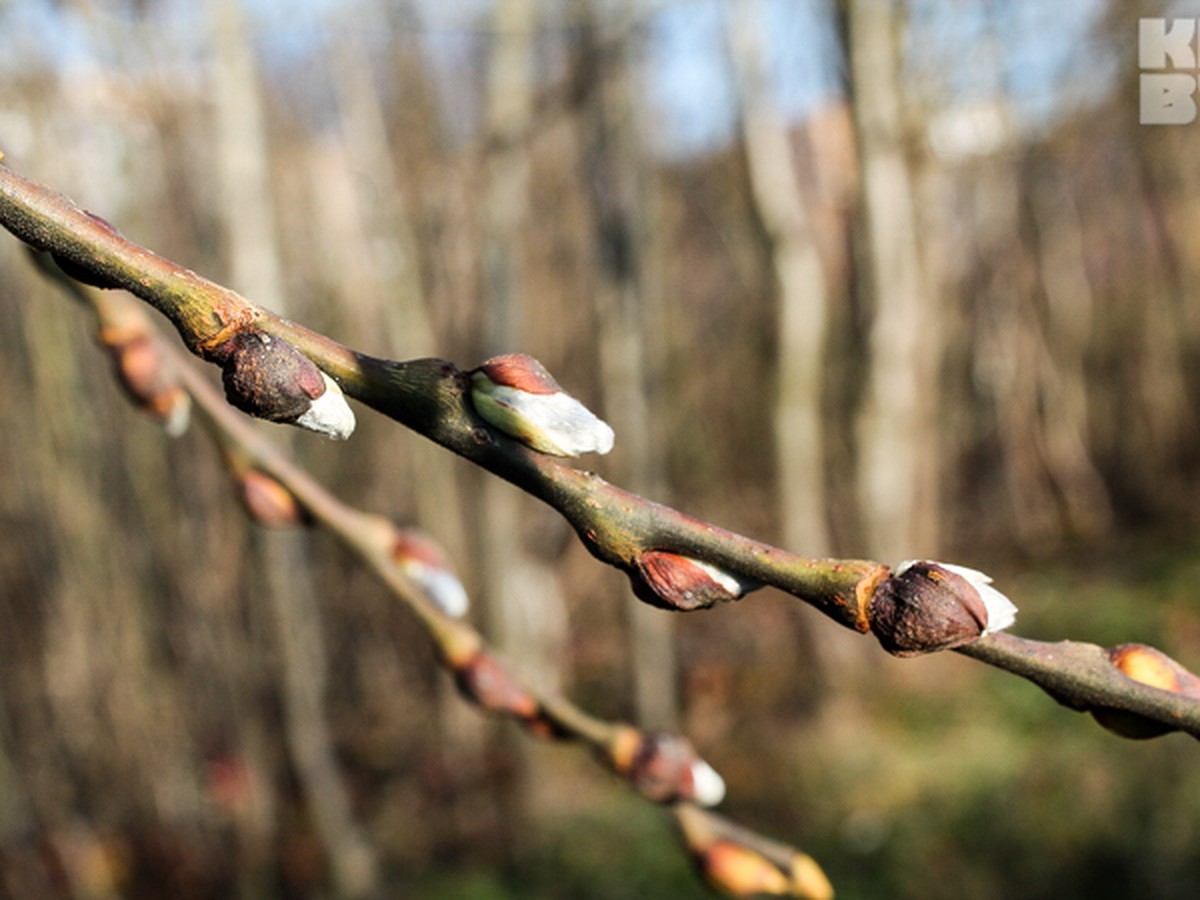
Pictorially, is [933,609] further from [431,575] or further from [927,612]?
[431,575]

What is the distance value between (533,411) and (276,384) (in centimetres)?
Result: 8

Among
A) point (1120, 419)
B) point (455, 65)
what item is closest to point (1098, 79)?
point (1120, 419)

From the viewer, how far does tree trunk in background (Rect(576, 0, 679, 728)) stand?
4.04m

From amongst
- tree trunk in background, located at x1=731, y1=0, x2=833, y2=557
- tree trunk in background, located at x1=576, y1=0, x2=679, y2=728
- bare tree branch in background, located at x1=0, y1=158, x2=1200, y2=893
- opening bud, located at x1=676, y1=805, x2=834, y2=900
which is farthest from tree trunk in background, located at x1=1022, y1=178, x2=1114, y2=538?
bare tree branch in background, located at x1=0, y1=158, x2=1200, y2=893

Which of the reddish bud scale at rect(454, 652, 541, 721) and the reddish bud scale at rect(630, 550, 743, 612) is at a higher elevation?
the reddish bud scale at rect(630, 550, 743, 612)

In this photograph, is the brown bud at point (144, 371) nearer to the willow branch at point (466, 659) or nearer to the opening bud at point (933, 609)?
the willow branch at point (466, 659)

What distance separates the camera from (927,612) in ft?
1.15

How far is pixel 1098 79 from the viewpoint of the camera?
783cm

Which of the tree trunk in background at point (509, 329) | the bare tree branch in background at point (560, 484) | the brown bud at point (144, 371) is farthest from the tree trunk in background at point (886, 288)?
the bare tree branch in background at point (560, 484)

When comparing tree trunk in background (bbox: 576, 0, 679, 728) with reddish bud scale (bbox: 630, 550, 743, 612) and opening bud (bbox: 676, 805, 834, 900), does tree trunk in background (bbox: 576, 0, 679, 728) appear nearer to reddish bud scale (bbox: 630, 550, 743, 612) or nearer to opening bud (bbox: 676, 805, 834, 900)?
opening bud (bbox: 676, 805, 834, 900)

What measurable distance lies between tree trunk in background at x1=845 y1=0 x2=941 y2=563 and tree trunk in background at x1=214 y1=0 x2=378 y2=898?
2.33 m

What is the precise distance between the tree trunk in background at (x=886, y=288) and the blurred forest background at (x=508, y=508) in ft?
0.06

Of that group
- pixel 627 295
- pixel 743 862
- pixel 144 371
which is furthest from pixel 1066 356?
pixel 144 371

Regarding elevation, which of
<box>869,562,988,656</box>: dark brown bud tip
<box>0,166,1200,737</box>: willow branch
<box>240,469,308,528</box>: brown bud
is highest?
<box>0,166,1200,737</box>: willow branch
